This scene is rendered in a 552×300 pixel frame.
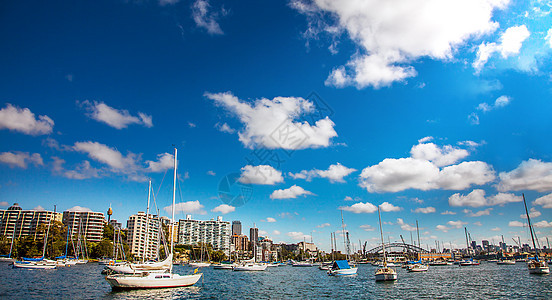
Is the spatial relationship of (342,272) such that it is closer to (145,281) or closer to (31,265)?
(145,281)

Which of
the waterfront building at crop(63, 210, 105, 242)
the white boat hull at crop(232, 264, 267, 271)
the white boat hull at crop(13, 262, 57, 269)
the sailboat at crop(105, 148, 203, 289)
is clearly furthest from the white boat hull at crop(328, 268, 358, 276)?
the waterfront building at crop(63, 210, 105, 242)

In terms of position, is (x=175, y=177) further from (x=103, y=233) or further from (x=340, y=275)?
(x=103, y=233)

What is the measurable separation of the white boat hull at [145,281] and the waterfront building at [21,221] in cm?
18639

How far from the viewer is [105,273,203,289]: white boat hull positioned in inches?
1433

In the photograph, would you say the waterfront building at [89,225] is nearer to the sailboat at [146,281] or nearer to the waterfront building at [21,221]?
the waterfront building at [21,221]

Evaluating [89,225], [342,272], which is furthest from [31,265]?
[89,225]

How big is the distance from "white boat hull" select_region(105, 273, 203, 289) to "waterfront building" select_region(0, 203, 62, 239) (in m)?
186

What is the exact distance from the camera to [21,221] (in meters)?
186

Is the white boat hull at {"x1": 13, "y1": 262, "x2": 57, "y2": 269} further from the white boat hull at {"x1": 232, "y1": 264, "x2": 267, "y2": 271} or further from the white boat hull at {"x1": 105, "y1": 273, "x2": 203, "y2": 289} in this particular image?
the white boat hull at {"x1": 105, "y1": 273, "x2": 203, "y2": 289}

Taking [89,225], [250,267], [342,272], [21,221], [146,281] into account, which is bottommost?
[250,267]

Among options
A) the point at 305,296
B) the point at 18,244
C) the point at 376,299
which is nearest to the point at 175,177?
the point at 305,296

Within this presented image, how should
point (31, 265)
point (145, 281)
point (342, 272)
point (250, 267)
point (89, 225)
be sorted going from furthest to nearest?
1. point (89, 225)
2. point (250, 267)
3. point (31, 265)
4. point (342, 272)
5. point (145, 281)

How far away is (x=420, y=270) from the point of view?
9319 centimetres

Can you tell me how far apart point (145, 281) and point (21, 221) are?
204 meters
